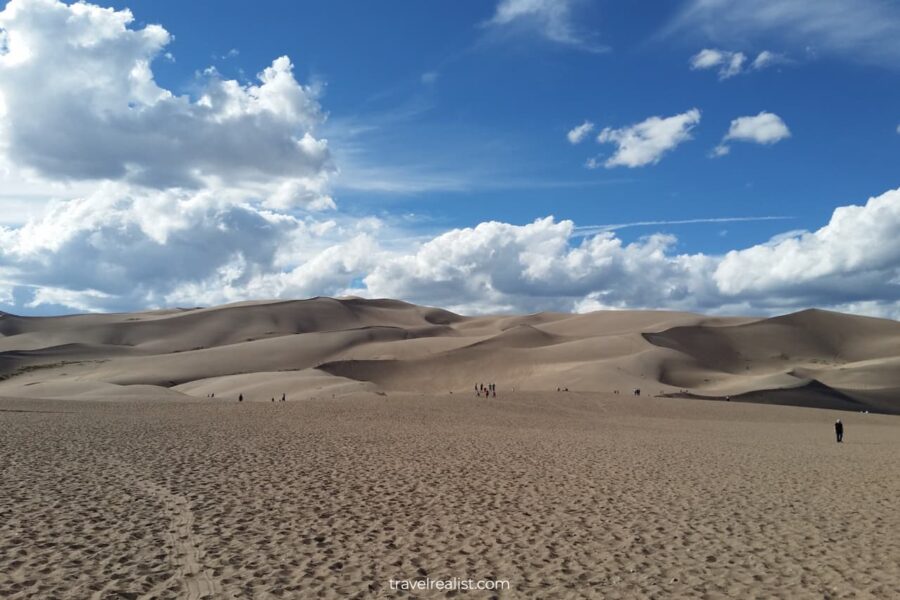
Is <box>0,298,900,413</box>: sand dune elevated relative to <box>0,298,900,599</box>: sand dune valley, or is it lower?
elevated

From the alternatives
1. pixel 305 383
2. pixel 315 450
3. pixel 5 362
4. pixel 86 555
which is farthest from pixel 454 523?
pixel 5 362

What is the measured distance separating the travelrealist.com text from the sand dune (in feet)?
133

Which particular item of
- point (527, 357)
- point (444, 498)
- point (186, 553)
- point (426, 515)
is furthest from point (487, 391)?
point (186, 553)

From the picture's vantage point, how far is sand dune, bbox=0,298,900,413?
58656 millimetres

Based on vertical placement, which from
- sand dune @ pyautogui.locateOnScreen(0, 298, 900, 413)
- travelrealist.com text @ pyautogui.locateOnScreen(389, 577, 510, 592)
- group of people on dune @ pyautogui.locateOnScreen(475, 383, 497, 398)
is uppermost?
sand dune @ pyautogui.locateOnScreen(0, 298, 900, 413)

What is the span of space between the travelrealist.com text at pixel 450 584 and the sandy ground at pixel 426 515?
149 mm

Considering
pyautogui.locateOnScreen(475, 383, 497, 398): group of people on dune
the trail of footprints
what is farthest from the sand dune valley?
pyautogui.locateOnScreen(475, 383, 497, 398): group of people on dune

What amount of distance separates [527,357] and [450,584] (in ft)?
214

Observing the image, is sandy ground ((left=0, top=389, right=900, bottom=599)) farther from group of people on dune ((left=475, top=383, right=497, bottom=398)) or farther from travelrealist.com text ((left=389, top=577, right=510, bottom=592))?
group of people on dune ((left=475, top=383, right=497, bottom=398))

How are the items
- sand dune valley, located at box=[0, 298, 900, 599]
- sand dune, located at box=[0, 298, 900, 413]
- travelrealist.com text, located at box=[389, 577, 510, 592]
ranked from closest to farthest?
travelrealist.com text, located at box=[389, 577, 510, 592], sand dune valley, located at box=[0, 298, 900, 599], sand dune, located at box=[0, 298, 900, 413]

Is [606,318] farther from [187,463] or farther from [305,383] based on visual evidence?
[187,463]

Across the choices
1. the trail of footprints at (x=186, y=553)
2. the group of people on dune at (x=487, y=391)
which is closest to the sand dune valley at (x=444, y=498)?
the trail of footprints at (x=186, y=553)

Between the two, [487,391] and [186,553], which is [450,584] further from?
[487,391]

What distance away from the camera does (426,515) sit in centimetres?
1113
